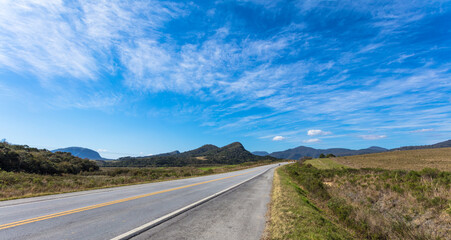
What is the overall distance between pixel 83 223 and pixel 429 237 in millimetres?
11348

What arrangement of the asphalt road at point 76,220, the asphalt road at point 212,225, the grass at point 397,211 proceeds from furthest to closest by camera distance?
the grass at point 397,211
the asphalt road at point 212,225
the asphalt road at point 76,220

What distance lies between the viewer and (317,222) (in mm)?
6551

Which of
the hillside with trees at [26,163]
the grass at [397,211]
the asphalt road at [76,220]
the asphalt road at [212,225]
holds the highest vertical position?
the hillside with trees at [26,163]

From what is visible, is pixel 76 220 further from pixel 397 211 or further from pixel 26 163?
pixel 26 163

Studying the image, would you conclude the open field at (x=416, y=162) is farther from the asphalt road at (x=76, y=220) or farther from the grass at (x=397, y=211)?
the asphalt road at (x=76, y=220)

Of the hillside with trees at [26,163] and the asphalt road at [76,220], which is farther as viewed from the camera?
the hillside with trees at [26,163]

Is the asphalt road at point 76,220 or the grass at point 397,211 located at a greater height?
the asphalt road at point 76,220

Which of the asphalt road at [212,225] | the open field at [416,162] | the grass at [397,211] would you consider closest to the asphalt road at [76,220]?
the asphalt road at [212,225]

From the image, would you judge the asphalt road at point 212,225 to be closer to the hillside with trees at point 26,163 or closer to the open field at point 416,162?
the hillside with trees at point 26,163

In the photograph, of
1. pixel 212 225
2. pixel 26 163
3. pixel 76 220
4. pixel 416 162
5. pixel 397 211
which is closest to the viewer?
pixel 76 220

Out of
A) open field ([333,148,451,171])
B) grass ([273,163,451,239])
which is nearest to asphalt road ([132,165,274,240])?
grass ([273,163,451,239])

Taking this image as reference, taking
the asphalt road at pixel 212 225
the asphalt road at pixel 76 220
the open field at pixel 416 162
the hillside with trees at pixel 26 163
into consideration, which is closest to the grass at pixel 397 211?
the asphalt road at pixel 212 225

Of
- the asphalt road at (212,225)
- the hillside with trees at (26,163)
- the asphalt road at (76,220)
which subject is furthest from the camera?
the hillside with trees at (26,163)

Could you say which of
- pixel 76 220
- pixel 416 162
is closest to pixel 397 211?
pixel 76 220
